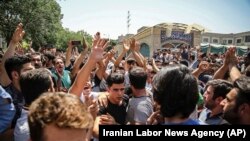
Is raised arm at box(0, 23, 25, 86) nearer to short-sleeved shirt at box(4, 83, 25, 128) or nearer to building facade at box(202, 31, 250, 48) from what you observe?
short-sleeved shirt at box(4, 83, 25, 128)

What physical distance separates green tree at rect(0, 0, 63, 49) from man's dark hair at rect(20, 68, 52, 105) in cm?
2586

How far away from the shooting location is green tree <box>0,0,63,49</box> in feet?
94.5

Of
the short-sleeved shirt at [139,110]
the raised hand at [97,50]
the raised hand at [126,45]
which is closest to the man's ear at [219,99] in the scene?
the short-sleeved shirt at [139,110]

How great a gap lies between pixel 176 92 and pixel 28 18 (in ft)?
100

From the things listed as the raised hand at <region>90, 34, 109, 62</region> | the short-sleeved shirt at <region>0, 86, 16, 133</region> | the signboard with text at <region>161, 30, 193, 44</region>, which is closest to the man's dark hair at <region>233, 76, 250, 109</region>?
the raised hand at <region>90, 34, 109, 62</region>

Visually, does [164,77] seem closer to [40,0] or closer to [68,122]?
[68,122]

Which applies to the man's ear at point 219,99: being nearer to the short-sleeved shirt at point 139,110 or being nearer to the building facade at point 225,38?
the short-sleeved shirt at point 139,110

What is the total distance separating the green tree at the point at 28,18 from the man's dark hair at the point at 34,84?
2586 cm

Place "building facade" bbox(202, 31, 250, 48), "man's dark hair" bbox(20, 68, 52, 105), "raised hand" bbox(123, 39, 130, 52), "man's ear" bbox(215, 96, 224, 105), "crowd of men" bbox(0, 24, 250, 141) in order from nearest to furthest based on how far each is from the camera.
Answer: "crowd of men" bbox(0, 24, 250, 141)
"man's dark hair" bbox(20, 68, 52, 105)
"man's ear" bbox(215, 96, 224, 105)
"raised hand" bbox(123, 39, 130, 52)
"building facade" bbox(202, 31, 250, 48)

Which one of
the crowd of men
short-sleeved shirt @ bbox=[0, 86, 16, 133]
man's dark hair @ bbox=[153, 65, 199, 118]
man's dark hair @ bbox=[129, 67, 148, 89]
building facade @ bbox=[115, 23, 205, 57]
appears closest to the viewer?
the crowd of men

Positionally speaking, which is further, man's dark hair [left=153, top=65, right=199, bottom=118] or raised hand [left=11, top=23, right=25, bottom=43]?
raised hand [left=11, top=23, right=25, bottom=43]

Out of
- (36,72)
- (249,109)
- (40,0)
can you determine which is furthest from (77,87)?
(40,0)

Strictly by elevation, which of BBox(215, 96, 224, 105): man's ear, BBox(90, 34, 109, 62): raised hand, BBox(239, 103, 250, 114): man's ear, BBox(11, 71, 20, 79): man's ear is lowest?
BBox(215, 96, 224, 105): man's ear

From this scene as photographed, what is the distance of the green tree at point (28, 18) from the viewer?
28812mm
